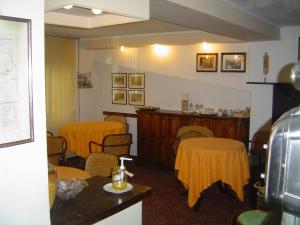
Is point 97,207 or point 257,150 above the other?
point 97,207

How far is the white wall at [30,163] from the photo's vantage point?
1.32 m

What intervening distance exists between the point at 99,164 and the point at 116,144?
1.62 m

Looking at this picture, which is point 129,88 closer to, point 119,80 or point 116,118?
point 119,80

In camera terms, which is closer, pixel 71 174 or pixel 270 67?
pixel 71 174

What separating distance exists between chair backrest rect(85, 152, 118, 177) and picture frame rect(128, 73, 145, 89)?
3.44m

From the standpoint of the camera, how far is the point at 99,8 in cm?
172

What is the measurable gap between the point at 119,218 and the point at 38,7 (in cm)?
130

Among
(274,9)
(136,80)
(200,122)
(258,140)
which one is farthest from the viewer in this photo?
(136,80)

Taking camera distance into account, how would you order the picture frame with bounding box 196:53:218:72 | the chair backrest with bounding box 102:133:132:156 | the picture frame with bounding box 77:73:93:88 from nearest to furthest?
the chair backrest with bounding box 102:133:132:156, the picture frame with bounding box 196:53:218:72, the picture frame with bounding box 77:73:93:88

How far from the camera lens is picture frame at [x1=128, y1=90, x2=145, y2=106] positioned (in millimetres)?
6895

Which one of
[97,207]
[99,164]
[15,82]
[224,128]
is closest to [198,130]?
[224,128]

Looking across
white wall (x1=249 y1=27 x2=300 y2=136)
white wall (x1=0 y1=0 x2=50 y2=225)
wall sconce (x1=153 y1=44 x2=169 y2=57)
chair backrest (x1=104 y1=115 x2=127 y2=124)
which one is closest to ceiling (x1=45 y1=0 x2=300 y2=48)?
white wall (x1=249 y1=27 x2=300 y2=136)

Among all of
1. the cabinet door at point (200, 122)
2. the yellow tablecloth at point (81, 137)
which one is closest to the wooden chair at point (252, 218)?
the cabinet door at point (200, 122)

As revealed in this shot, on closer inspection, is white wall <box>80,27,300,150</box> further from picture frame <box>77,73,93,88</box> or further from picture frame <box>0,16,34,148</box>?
picture frame <box>0,16,34,148</box>
